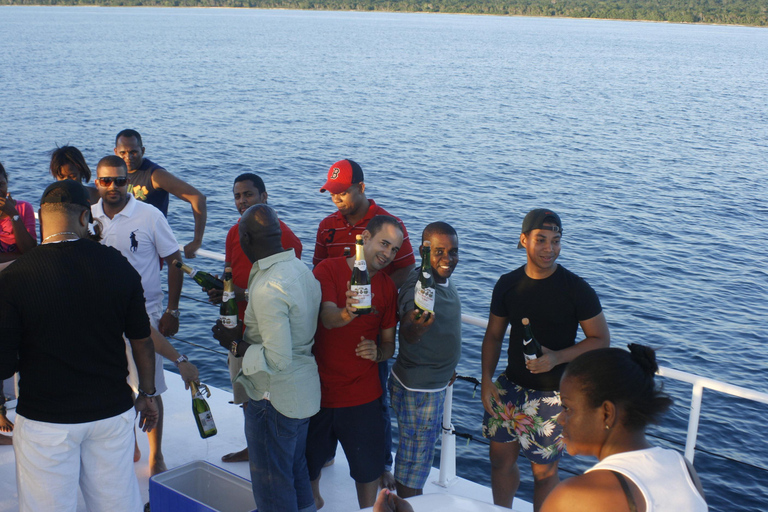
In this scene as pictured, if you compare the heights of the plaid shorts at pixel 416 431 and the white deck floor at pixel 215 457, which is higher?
the plaid shorts at pixel 416 431

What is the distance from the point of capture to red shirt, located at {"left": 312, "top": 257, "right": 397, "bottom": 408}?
3553mm

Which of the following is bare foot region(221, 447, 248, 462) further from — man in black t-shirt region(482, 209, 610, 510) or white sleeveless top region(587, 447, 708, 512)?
white sleeveless top region(587, 447, 708, 512)

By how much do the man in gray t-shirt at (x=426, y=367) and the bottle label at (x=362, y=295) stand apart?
483 mm

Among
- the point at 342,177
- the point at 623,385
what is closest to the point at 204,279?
the point at 342,177

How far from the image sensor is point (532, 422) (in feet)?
12.4

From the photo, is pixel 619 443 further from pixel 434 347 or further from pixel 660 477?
pixel 434 347

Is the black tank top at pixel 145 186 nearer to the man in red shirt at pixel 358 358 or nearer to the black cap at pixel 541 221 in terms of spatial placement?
the man in red shirt at pixel 358 358

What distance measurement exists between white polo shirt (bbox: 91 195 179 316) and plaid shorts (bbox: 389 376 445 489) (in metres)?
1.71

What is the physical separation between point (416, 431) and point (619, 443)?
1781 millimetres

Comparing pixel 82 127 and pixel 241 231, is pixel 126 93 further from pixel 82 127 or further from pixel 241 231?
pixel 241 231

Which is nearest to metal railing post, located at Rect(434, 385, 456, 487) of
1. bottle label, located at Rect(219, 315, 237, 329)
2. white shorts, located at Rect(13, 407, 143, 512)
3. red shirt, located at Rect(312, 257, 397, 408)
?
red shirt, located at Rect(312, 257, 397, 408)

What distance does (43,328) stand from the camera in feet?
9.57

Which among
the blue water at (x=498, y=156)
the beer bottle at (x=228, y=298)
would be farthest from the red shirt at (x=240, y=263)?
the blue water at (x=498, y=156)

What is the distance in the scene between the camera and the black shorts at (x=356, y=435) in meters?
3.63
